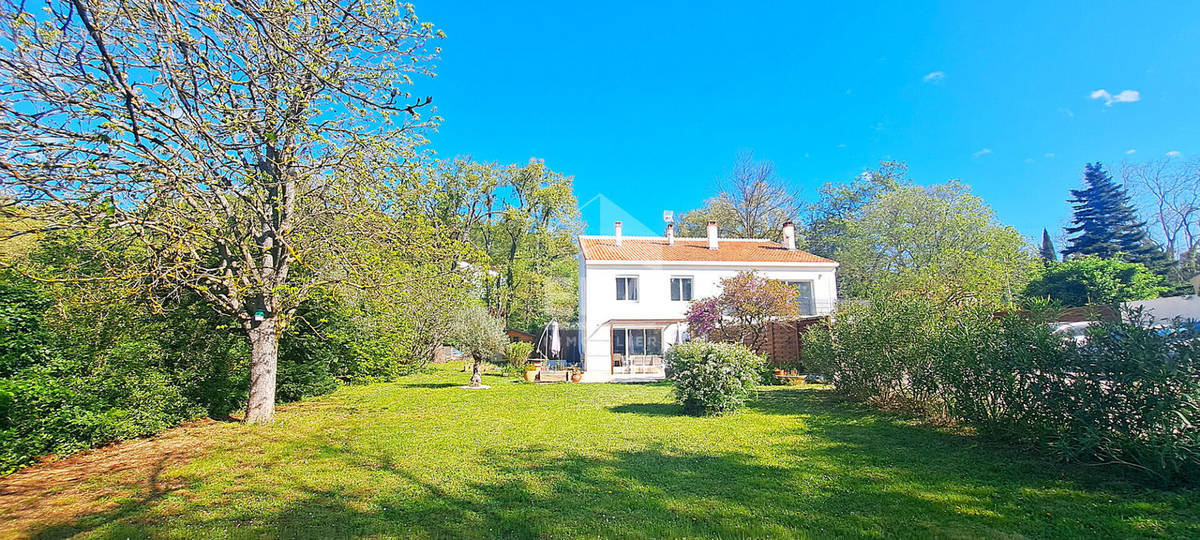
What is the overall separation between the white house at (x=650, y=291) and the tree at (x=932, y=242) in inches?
177

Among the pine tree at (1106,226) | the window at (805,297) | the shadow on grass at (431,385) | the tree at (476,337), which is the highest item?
the pine tree at (1106,226)

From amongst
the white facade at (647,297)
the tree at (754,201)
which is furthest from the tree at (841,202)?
the white facade at (647,297)

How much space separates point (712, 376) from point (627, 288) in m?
14.1

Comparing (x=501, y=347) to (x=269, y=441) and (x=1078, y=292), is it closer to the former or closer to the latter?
(x=269, y=441)

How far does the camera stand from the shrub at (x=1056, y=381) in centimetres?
455

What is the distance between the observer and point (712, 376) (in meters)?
9.73

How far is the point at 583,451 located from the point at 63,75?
8.53 meters

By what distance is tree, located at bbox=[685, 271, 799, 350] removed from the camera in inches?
663

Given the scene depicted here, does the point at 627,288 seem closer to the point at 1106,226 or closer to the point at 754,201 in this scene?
the point at 754,201

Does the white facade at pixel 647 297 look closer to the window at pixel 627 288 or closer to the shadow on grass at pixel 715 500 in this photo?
the window at pixel 627 288

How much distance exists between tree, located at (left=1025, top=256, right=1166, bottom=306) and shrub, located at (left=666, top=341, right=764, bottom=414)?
2941 cm

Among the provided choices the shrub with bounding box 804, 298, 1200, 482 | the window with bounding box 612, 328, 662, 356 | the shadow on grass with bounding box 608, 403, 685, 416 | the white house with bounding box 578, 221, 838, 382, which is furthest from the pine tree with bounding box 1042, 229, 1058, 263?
the shadow on grass with bounding box 608, 403, 685, 416

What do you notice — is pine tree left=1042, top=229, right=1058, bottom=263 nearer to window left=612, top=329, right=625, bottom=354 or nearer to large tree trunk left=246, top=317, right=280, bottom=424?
window left=612, top=329, right=625, bottom=354

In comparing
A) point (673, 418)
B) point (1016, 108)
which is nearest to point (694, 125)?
point (1016, 108)
